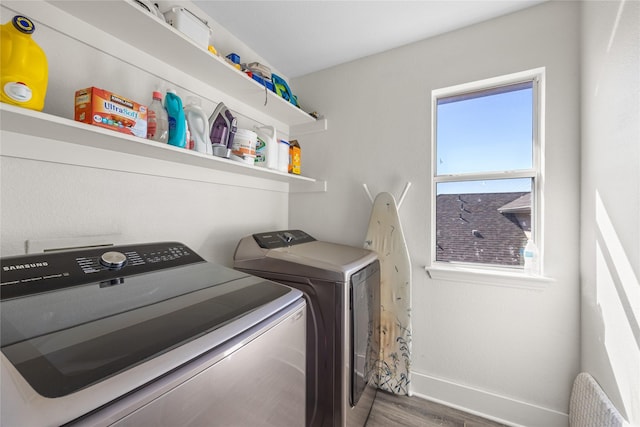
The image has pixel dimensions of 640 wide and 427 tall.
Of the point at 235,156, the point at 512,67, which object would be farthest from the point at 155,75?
the point at 512,67

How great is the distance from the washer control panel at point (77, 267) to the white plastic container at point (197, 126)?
1.84 feet

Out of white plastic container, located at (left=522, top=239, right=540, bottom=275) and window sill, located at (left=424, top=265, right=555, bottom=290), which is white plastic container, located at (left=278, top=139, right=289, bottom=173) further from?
white plastic container, located at (left=522, top=239, right=540, bottom=275)

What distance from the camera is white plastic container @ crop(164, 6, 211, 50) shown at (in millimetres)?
1266

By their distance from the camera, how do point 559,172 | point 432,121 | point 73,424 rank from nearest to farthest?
point 73,424, point 559,172, point 432,121

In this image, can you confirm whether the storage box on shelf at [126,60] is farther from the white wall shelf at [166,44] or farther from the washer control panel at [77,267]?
the washer control panel at [77,267]

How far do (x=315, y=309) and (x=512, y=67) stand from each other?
6.46 feet

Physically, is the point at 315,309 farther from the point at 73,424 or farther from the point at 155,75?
the point at 155,75

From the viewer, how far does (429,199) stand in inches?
74.3

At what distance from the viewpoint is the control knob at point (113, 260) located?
91 cm

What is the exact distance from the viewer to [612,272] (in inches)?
44.1

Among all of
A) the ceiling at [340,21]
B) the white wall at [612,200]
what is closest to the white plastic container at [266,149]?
the ceiling at [340,21]

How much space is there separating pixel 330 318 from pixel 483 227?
1282 mm

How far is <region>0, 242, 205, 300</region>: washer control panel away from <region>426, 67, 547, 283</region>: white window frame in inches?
65.5

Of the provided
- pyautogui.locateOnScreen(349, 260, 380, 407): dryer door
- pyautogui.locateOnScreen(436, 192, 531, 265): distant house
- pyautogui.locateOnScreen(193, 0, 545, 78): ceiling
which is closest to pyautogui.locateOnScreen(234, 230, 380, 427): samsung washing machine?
pyautogui.locateOnScreen(349, 260, 380, 407): dryer door
